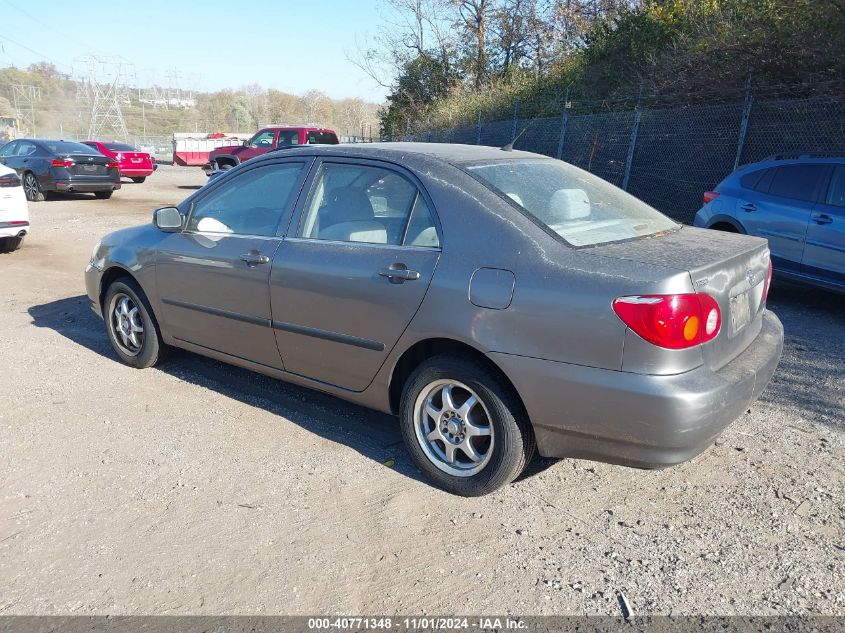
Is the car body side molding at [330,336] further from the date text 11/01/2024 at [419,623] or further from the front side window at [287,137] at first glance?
the front side window at [287,137]

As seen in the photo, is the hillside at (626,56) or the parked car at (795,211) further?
the hillside at (626,56)

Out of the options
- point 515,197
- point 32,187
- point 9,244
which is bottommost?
point 32,187

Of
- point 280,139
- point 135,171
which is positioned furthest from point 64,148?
point 135,171

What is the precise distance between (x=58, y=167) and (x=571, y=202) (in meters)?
16.5

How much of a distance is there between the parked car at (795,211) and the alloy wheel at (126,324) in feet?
20.2

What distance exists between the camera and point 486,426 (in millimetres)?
3355

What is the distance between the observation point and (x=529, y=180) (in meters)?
3.69

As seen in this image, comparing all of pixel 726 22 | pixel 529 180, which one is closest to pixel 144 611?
pixel 529 180

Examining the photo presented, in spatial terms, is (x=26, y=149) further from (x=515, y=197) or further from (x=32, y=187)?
(x=515, y=197)

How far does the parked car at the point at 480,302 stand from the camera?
113 inches

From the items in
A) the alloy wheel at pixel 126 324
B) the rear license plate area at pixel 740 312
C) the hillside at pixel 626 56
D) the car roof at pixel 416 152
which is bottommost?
the alloy wheel at pixel 126 324

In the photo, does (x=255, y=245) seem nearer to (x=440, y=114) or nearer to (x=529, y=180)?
(x=529, y=180)

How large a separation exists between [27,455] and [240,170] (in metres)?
2.11

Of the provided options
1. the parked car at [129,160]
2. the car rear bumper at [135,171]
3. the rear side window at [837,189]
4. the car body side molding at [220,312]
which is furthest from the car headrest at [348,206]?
the car rear bumper at [135,171]
